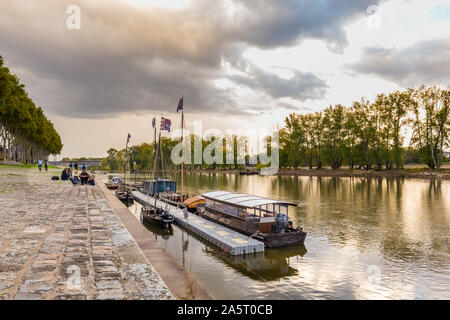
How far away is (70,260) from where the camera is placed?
12164 mm

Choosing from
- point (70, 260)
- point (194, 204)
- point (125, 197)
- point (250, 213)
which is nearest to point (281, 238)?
point (250, 213)

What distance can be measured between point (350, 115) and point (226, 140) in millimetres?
84047

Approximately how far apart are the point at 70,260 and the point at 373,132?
113967mm

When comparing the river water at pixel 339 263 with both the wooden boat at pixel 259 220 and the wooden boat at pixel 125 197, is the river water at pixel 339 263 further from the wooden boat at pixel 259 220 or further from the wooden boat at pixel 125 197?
the wooden boat at pixel 125 197

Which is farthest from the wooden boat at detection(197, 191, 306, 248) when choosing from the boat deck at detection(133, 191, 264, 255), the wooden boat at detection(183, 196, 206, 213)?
the wooden boat at detection(183, 196, 206, 213)

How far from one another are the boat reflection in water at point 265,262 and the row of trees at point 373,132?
8893cm

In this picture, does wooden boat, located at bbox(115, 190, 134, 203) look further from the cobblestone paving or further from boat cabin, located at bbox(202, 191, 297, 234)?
the cobblestone paving

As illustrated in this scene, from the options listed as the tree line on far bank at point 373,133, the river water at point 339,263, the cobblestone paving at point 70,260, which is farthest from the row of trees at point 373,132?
the cobblestone paving at point 70,260

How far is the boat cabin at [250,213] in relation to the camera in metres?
22.7

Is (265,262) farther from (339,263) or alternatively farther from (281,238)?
(339,263)

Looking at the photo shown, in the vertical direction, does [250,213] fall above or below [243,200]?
below

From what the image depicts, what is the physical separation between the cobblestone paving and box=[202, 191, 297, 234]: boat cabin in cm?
950

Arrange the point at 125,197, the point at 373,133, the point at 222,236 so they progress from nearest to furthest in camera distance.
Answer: the point at 222,236 → the point at 125,197 → the point at 373,133
